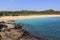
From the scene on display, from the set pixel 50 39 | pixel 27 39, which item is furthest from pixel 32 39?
pixel 50 39

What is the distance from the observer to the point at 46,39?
1959cm

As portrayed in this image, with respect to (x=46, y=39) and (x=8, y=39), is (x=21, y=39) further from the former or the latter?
(x=46, y=39)

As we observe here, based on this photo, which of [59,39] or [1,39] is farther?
[59,39]

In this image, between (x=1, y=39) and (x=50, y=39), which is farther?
(x=50, y=39)

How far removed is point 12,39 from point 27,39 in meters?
1.61

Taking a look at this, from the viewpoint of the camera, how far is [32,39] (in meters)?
19.0

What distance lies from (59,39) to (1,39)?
237 inches

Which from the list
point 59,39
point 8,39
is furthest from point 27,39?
point 59,39

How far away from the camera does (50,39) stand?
19.7 metres

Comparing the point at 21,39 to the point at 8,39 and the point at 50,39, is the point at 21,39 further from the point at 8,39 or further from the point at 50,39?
the point at 50,39

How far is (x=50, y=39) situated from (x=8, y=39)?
173 inches

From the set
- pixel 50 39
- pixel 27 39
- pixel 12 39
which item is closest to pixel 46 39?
pixel 50 39

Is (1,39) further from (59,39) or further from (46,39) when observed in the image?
(59,39)

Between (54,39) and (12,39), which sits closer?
(12,39)
